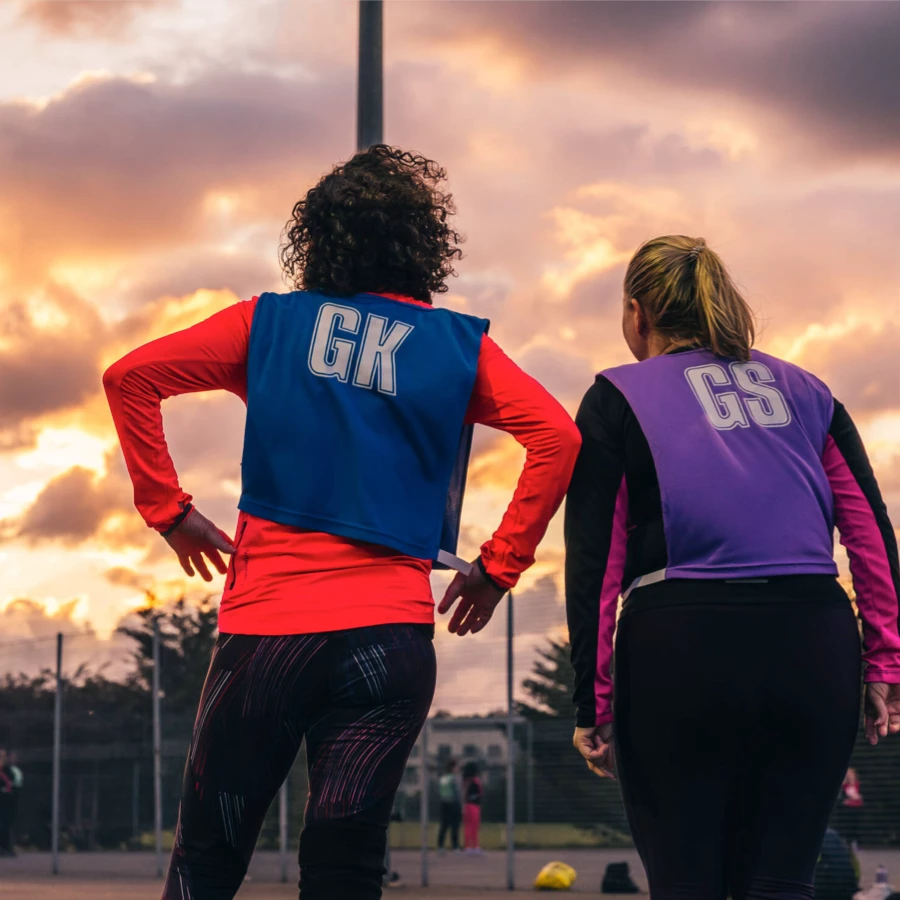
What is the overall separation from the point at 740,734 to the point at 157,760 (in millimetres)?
14148

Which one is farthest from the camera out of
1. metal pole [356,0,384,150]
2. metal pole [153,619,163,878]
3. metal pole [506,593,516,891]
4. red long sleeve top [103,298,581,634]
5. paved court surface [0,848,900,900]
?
metal pole [153,619,163,878]

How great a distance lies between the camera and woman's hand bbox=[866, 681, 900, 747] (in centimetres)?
306

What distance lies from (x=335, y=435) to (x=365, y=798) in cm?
71

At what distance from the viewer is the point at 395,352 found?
2943 millimetres

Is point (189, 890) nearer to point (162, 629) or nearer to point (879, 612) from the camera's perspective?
point (879, 612)

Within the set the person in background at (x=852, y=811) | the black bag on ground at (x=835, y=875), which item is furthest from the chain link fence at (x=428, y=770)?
the black bag on ground at (x=835, y=875)

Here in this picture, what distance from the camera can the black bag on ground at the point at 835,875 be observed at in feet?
36.0

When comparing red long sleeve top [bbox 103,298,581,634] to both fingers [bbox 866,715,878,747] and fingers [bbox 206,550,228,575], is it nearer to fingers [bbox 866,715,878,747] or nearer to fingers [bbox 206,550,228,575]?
fingers [bbox 206,550,228,575]

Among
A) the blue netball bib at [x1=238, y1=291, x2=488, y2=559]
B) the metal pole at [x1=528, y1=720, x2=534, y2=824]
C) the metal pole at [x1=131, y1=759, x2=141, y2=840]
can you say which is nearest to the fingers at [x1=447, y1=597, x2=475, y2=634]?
the blue netball bib at [x1=238, y1=291, x2=488, y2=559]

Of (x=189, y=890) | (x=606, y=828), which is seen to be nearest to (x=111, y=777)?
(x=606, y=828)

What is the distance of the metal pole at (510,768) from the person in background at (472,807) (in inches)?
16.8

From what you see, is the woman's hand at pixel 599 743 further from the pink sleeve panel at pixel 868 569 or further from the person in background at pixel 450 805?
the person in background at pixel 450 805

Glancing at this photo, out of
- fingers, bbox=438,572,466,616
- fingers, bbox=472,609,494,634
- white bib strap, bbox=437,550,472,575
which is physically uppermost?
white bib strap, bbox=437,550,472,575

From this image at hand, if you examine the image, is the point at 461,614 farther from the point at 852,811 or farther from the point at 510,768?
the point at 510,768
